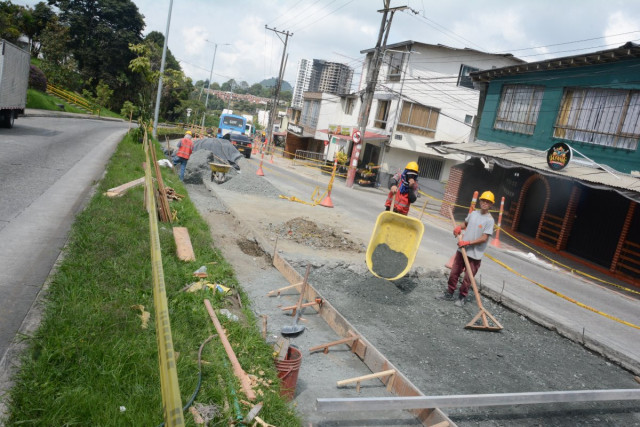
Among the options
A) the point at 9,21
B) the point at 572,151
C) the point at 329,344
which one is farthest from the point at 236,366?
the point at 9,21

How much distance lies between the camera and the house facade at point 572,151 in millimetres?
14102

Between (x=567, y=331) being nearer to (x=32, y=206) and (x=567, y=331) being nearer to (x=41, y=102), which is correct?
(x=32, y=206)

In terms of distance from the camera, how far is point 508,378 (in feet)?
19.1

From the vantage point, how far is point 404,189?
948cm

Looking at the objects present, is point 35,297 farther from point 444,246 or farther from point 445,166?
point 445,166

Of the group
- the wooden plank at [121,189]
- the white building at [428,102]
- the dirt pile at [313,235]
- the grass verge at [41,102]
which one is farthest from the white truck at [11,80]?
the white building at [428,102]

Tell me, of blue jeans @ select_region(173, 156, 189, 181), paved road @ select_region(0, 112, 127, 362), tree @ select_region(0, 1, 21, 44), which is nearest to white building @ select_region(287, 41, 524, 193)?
blue jeans @ select_region(173, 156, 189, 181)

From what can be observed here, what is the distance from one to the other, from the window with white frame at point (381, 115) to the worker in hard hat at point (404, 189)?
24.9m

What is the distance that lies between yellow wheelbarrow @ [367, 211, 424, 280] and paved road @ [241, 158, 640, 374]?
159 centimetres

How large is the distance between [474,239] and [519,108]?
1311cm

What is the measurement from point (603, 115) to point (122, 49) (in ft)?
176

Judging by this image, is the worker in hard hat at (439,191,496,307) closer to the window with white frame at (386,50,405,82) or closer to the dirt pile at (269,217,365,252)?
the dirt pile at (269,217,365,252)

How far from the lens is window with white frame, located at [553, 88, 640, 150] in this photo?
1433 centimetres

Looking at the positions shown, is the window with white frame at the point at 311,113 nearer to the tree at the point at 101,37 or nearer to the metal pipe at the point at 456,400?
the tree at the point at 101,37
